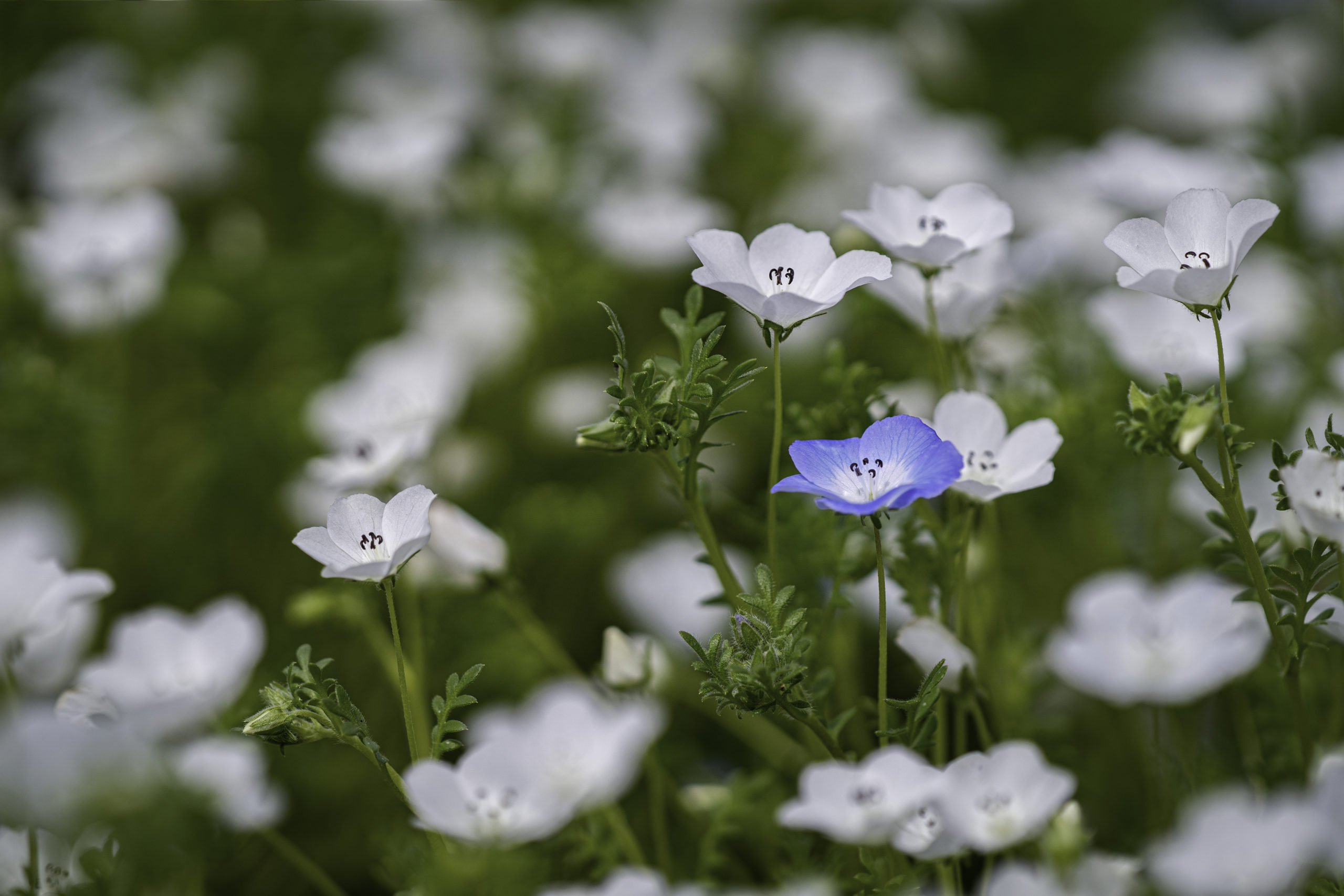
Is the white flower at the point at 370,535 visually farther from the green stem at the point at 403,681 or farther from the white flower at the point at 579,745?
the white flower at the point at 579,745

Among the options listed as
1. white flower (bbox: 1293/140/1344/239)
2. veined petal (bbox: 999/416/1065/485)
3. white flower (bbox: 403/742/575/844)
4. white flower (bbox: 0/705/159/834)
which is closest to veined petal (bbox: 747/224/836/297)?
veined petal (bbox: 999/416/1065/485)

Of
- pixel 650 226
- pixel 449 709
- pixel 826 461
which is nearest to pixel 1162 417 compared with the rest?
pixel 826 461

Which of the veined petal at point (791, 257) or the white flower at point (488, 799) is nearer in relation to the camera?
the white flower at point (488, 799)

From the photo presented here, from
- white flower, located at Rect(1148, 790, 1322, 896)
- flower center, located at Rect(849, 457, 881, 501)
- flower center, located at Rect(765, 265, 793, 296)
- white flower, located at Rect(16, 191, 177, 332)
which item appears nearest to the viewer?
white flower, located at Rect(1148, 790, 1322, 896)

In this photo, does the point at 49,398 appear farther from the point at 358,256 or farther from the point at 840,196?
the point at 840,196

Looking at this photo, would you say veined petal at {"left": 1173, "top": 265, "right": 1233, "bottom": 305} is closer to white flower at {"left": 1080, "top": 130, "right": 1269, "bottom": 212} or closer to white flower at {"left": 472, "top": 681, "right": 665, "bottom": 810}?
white flower at {"left": 1080, "top": 130, "right": 1269, "bottom": 212}

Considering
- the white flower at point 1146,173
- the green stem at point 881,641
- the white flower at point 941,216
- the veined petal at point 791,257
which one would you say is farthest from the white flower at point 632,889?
the white flower at point 1146,173
